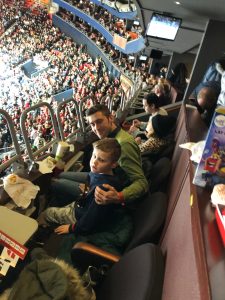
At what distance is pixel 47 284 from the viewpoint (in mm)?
1100

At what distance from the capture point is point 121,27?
74.5ft

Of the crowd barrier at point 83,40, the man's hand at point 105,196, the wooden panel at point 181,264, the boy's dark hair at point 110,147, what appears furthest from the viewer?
the crowd barrier at point 83,40

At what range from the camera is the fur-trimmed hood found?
107 cm

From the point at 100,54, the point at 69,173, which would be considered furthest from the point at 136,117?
the point at 100,54

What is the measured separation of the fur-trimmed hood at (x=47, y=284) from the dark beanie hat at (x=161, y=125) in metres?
2.20

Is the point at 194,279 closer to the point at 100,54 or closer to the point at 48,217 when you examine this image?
the point at 48,217

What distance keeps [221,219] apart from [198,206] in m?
0.16

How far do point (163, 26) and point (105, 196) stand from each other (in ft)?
17.3

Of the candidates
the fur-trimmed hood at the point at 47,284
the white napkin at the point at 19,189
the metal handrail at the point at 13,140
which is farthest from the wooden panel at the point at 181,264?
the metal handrail at the point at 13,140

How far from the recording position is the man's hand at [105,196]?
5.91 ft

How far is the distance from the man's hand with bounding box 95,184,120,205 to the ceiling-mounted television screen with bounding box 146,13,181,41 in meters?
5.10

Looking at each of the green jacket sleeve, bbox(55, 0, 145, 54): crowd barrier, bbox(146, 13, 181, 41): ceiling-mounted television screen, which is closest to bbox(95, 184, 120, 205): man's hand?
the green jacket sleeve

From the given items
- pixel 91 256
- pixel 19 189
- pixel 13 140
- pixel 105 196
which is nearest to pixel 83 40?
pixel 13 140

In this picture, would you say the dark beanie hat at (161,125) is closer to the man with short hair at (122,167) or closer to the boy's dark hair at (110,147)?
the man with short hair at (122,167)
